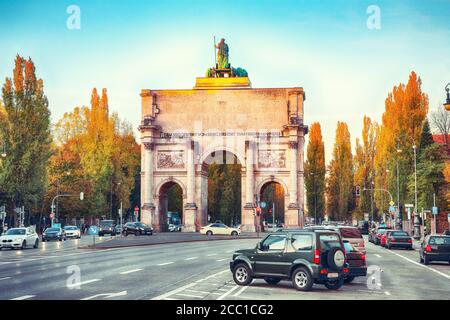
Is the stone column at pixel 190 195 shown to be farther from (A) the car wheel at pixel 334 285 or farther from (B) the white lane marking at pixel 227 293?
(A) the car wheel at pixel 334 285

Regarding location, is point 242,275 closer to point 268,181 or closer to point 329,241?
point 329,241

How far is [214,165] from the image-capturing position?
4446 inches

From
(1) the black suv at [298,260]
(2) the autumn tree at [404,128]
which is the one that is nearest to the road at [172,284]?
(1) the black suv at [298,260]

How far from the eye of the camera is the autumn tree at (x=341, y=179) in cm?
10862

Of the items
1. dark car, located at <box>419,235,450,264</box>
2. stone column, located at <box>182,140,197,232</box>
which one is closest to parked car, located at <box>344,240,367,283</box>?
dark car, located at <box>419,235,450,264</box>

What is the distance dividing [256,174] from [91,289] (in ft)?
222

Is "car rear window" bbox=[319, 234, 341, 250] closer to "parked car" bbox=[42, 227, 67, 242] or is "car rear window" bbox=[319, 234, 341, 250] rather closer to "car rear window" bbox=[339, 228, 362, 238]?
"car rear window" bbox=[339, 228, 362, 238]

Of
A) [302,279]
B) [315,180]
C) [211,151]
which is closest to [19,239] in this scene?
[302,279]

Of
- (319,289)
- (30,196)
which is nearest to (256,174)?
(30,196)

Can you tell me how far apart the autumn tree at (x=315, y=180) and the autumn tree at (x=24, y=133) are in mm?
55241

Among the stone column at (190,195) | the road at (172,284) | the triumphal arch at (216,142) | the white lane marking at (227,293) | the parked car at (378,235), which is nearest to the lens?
the white lane marking at (227,293)

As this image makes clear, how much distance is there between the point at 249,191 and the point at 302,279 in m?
65.8

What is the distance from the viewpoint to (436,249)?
102ft

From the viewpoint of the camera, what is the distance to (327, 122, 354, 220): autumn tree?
356 ft
